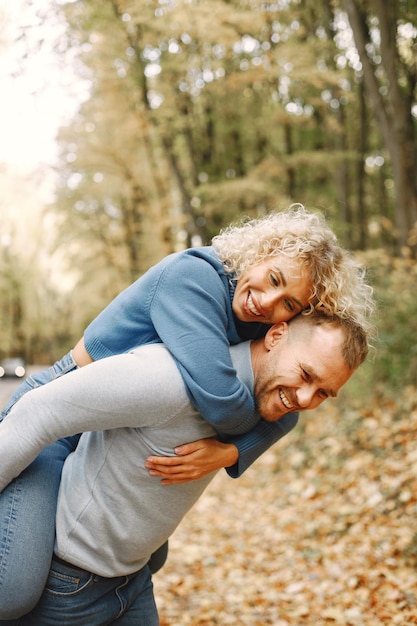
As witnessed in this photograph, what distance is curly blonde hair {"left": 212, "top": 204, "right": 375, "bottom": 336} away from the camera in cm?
210

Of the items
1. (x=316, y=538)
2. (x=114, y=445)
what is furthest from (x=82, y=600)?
(x=316, y=538)

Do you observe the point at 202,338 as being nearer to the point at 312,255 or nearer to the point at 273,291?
the point at 273,291

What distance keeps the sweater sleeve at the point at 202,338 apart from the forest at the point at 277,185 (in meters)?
0.74

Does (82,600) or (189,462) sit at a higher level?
(189,462)

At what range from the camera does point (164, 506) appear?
198 centimetres

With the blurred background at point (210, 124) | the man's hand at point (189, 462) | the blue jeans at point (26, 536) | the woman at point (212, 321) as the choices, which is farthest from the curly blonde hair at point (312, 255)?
the blurred background at point (210, 124)

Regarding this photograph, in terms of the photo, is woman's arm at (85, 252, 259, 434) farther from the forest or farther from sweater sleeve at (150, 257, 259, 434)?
the forest

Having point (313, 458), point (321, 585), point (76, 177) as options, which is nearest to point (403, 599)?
point (321, 585)

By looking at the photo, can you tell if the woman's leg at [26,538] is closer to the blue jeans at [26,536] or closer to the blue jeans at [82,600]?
the blue jeans at [26,536]

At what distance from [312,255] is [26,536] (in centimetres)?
136

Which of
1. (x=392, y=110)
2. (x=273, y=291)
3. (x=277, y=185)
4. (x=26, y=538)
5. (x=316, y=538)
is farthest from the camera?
(x=277, y=185)

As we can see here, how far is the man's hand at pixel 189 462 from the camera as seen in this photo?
1878mm

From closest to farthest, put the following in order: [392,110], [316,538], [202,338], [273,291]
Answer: [202,338]
[273,291]
[316,538]
[392,110]

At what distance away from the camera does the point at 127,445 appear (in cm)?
189
